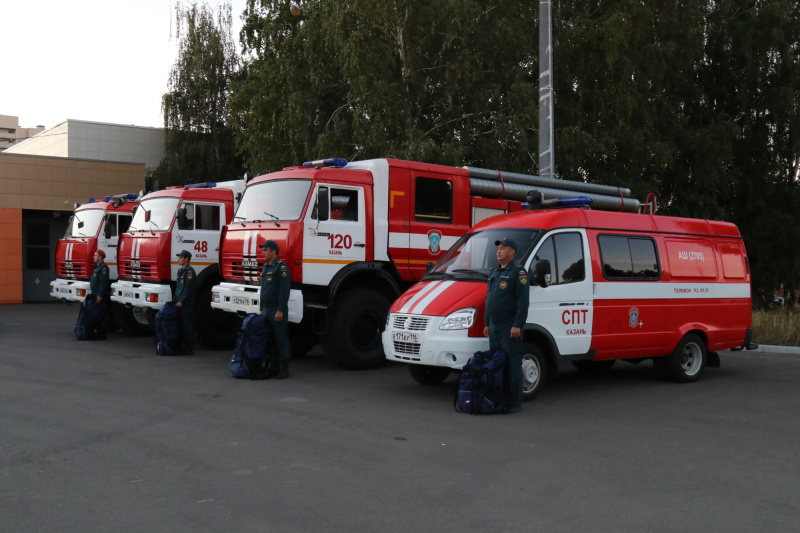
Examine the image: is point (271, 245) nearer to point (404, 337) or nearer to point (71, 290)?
point (404, 337)

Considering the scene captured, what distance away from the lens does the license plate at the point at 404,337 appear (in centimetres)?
923

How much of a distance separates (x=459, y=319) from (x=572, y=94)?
1932 cm

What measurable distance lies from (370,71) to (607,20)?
7.45 m

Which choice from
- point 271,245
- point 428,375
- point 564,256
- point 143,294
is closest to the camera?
point 564,256

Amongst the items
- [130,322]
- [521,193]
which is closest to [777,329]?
[521,193]

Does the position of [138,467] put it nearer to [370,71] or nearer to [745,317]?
[745,317]

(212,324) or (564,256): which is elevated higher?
(564,256)

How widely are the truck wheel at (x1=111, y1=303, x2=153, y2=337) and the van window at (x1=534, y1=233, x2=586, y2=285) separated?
10130 mm

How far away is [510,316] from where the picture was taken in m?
8.65

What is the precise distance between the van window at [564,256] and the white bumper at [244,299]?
3672 millimetres

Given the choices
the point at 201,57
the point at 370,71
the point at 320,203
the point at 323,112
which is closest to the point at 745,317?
the point at 320,203

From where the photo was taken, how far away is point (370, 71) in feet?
78.9

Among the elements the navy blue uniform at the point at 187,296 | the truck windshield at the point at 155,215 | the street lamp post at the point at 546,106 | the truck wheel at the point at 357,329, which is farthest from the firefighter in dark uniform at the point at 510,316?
the truck windshield at the point at 155,215

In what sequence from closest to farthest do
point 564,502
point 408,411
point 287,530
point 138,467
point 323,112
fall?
1. point 287,530
2. point 564,502
3. point 138,467
4. point 408,411
5. point 323,112
